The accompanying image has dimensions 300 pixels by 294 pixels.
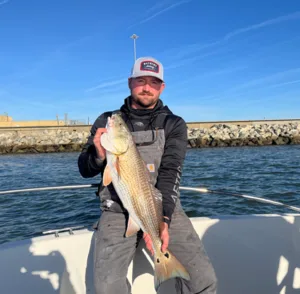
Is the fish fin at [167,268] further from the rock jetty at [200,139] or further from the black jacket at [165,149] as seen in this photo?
the rock jetty at [200,139]

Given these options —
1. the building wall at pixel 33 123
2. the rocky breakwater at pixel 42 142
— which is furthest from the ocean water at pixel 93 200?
the building wall at pixel 33 123

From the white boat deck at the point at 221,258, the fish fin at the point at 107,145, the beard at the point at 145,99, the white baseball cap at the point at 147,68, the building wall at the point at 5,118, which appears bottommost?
the white boat deck at the point at 221,258

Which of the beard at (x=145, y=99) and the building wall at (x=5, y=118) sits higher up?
the building wall at (x=5, y=118)

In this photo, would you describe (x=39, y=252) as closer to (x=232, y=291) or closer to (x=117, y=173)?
(x=117, y=173)

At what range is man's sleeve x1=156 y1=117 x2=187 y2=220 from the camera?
118 inches

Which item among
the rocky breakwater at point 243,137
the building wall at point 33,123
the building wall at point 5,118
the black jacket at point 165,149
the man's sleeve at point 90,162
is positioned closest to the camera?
the man's sleeve at point 90,162

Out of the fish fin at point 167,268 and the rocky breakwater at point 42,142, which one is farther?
the rocky breakwater at point 42,142

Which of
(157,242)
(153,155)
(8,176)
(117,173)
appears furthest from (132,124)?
(8,176)

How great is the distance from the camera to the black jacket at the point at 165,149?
3.00 m

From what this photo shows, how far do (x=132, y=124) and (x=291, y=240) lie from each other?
2.48 meters

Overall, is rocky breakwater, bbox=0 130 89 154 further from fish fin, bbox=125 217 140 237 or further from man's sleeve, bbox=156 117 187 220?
fish fin, bbox=125 217 140 237

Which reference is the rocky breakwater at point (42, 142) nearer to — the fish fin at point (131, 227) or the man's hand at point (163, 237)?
the fish fin at point (131, 227)

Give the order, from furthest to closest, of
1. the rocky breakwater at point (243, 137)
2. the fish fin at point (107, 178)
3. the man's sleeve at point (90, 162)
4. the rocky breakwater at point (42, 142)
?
1. the rocky breakwater at point (42, 142)
2. the rocky breakwater at point (243, 137)
3. the man's sleeve at point (90, 162)
4. the fish fin at point (107, 178)

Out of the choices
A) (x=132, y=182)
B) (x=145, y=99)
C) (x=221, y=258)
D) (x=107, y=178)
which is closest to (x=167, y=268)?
(x=132, y=182)
